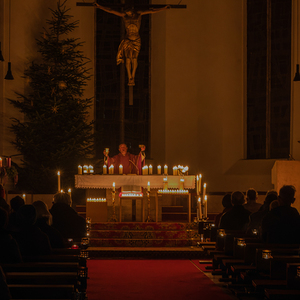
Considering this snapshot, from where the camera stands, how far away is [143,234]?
9.52m

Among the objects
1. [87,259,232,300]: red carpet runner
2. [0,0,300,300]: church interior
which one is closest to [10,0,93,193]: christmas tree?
[0,0,300,300]: church interior

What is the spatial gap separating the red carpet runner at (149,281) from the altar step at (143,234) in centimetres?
104

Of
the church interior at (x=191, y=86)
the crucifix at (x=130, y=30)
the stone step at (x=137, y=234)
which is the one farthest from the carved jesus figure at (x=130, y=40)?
the stone step at (x=137, y=234)

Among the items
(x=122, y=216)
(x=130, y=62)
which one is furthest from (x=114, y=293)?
(x=130, y=62)

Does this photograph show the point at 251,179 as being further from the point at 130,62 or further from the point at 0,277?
the point at 0,277

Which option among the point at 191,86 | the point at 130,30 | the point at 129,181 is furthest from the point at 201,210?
the point at 191,86

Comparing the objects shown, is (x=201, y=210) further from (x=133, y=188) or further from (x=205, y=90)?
(x=205, y=90)

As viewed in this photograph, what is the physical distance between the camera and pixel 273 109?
1403 cm

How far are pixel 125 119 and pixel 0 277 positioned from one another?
41.8 feet

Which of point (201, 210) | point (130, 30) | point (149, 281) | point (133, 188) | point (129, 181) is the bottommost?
point (149, 281)

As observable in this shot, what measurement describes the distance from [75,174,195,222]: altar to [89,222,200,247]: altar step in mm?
371

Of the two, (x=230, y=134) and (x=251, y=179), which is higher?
(x=230, y=134)

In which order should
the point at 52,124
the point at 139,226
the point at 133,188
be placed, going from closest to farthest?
the point at 139,226, the point at 133,188, the point at 52,124

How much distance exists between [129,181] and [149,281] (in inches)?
156
